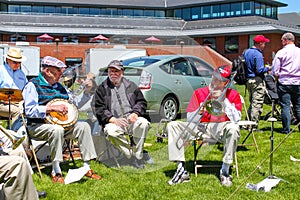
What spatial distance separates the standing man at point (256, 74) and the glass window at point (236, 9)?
119 feet

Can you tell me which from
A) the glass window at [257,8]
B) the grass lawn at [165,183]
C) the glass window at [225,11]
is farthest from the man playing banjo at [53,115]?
the glass window at [225,11]

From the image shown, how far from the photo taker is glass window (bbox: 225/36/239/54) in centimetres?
4053

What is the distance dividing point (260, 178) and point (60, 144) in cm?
251

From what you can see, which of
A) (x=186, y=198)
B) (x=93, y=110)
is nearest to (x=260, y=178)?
(x=186, y=198)

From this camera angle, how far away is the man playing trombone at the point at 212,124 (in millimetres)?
5062

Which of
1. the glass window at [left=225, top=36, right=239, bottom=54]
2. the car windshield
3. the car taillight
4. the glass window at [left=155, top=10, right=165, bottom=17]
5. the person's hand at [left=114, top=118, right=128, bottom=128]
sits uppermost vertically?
the glass window at [left=155, top=10, right=165, bottom=17]

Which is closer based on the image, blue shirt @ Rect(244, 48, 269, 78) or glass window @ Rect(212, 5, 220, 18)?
blue shirt @ Rect(244, 48, 269, 78)

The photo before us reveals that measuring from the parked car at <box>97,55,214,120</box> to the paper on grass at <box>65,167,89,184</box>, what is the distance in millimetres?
1409

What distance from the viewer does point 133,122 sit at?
5738mm

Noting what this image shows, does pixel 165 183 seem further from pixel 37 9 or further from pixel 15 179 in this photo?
pixel 37 9

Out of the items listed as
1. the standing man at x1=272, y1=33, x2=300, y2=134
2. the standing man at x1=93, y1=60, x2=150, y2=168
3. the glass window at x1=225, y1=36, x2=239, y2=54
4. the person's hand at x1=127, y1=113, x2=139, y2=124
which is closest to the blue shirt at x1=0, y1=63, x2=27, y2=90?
the standing man at x1=93, y1=60, x2=150, y2=168

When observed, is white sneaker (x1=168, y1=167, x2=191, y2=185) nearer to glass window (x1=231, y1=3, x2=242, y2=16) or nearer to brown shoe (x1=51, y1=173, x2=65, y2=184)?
brown shoe (x1=51, y1=173, x2=65, y2=184)

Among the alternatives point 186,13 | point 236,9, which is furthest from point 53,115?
point 186,13

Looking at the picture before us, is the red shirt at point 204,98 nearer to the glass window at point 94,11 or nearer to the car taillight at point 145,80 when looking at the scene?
the car taillight at point 145,80
